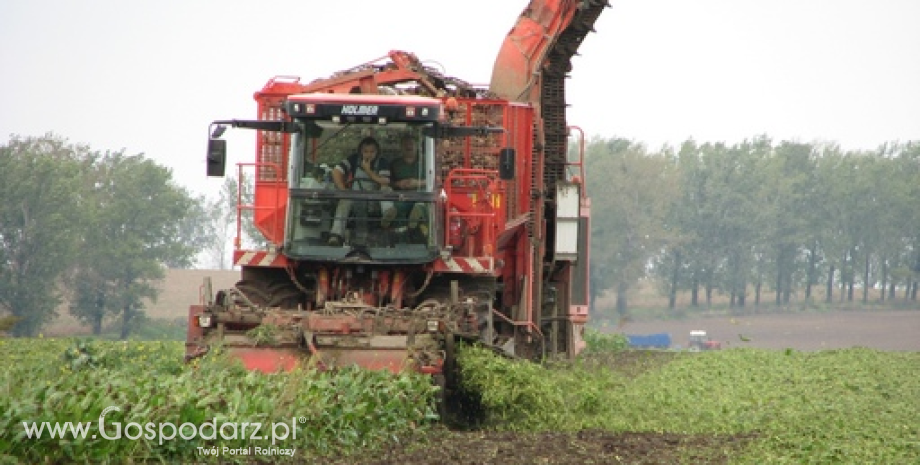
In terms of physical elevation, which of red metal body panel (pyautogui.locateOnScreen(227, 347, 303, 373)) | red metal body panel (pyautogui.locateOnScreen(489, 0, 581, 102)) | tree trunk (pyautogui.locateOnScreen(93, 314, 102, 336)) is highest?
red metal body panel (pyautogui.locateOnScreen(489, 0, 581, 102))

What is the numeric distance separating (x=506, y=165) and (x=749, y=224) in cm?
5927

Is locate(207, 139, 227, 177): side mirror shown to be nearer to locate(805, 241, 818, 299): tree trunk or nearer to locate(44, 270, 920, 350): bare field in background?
locate(44, 270, 920, 350): bare field in background

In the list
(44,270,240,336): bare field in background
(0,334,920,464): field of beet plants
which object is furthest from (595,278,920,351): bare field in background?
(0,334,920,464): field of beet plants

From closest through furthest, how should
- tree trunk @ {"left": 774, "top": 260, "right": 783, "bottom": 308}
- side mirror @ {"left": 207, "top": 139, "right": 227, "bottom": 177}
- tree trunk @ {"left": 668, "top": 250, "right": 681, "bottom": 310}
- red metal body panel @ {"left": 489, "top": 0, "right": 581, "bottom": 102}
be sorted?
side mirror @ {"left": 207, "top": 139, "right": 227, "bottom": 177} → red metal body panel @ {"left": 489, "top": 0, "right": 581, "bottom": 102} → tree trunk @ {"left": 668, "top": 250, "right": 681, "bottom": 310} → tree trunk @ {"left": 774, "top": 260, "right": 783, "bottom": 308}

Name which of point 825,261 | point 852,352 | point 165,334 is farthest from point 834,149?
point 852,352

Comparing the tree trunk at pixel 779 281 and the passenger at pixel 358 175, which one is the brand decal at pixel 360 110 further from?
the tree trunk at pixel 779 281

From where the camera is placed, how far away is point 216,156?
13070 mm

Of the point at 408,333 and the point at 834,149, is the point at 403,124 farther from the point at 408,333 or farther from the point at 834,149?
the point at 834,149

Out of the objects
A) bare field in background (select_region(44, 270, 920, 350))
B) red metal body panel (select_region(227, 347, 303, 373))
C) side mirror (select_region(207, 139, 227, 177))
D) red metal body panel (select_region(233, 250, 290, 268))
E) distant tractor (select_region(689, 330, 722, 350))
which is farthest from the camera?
bare field in background (select_region(44, 270, 920, 350))

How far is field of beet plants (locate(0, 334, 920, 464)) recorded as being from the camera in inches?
344

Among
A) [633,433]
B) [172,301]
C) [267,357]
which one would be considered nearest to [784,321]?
[172,301]

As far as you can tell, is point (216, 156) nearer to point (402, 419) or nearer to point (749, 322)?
point (402, 419)

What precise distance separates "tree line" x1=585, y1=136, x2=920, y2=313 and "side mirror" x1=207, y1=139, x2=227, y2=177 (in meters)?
55.1

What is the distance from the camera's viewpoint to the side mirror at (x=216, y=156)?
1305cm
